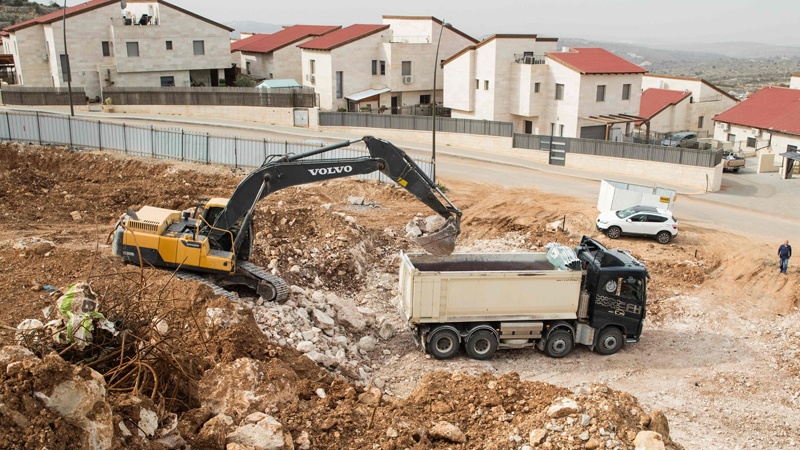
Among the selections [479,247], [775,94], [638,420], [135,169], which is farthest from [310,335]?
[775,94]

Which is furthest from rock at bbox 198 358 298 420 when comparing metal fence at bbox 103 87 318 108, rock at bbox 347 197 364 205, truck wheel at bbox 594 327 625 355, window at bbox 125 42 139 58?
window at bbox 125 42 139 58

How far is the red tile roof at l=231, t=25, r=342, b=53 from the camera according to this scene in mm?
59219

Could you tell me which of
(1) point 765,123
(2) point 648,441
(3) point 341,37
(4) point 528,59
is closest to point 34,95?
(3) point 341,37

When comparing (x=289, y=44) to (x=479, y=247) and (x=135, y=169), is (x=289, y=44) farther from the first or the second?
(x=479, y=247)

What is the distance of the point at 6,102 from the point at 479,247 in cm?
3816

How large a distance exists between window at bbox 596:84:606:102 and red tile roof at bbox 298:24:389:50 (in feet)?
54.6

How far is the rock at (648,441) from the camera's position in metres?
10.5

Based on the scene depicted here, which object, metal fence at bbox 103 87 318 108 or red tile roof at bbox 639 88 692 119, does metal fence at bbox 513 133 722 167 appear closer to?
red tile roof at bbox 639 88 692 119

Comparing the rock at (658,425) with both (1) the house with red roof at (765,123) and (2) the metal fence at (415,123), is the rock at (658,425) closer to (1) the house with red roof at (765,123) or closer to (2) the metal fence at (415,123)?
(2) the metal fence at (415,123)

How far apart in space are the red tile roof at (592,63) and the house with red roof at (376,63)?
963cm

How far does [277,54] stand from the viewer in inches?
2285

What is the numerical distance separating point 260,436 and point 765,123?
149 ft

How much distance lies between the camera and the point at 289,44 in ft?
192

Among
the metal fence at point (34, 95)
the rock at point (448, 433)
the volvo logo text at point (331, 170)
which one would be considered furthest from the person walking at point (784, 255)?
the metal fence at point (34, 95)
